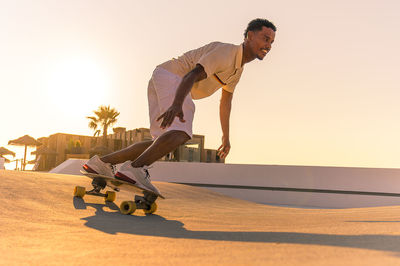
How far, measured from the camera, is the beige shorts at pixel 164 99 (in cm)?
222

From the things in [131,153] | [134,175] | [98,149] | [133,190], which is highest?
[98,149]

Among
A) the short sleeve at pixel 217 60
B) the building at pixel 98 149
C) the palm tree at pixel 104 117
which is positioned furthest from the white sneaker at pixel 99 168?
the palm tree at pixel 104 117

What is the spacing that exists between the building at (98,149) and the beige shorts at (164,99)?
1134 cm

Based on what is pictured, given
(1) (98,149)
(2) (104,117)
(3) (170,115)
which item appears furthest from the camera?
(2) (104,117)

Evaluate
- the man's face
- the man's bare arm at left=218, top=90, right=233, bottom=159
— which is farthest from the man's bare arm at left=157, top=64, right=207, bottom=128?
the man's bare arm at left=218, top=90, right=233, bottom=159

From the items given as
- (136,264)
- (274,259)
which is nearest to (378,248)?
(274,259)

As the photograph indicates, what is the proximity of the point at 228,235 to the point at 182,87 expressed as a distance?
92 centimetres

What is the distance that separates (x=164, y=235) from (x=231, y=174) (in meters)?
6.78

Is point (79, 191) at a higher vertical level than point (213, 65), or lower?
lower

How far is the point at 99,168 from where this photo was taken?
8.45 feet

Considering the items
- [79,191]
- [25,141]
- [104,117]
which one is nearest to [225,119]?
[79,191]

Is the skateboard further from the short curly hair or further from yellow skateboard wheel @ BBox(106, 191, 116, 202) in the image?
the short curly hair

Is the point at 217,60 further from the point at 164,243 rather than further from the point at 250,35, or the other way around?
the point at 164,243

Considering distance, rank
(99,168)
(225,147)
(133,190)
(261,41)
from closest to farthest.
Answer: (261,41) < (133,190) < (99,168) < (225,147)
